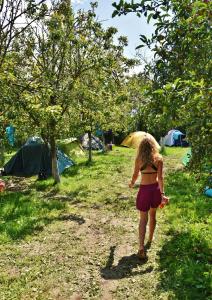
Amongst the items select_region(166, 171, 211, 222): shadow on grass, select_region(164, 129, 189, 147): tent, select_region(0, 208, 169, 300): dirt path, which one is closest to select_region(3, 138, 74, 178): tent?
select_region(166, 171, 211, 222): shadow on grass

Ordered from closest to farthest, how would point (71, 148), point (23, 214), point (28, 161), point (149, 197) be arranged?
point (149, 197)
point (23, 214)
point (28, 161)
point (71, 148)

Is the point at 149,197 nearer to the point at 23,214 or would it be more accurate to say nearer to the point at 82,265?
the point at 82,265

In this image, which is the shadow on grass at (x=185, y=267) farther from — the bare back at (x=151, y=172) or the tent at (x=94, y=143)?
the tent at (x=94, y=143)

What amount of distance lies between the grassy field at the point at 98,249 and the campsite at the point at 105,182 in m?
0.03

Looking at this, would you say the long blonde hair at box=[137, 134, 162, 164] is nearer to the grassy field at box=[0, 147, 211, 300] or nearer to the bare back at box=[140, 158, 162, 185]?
the bare back at box=[140, 158, 162, 185]

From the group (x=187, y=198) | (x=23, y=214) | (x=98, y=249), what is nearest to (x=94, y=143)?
(x=187, y=198)

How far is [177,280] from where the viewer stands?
21.8 ft

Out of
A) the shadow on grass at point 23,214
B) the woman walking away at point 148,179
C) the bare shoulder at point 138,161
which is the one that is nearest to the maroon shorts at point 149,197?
the woman walking away at point 148,179

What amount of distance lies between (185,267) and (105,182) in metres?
10.0

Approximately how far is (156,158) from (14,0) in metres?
5.64

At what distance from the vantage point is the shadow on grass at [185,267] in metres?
6.29

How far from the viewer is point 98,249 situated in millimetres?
8336

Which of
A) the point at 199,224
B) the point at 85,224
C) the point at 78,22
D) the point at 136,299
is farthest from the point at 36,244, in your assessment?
the point at 78,22

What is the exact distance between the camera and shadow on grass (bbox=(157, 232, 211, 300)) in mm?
6289
